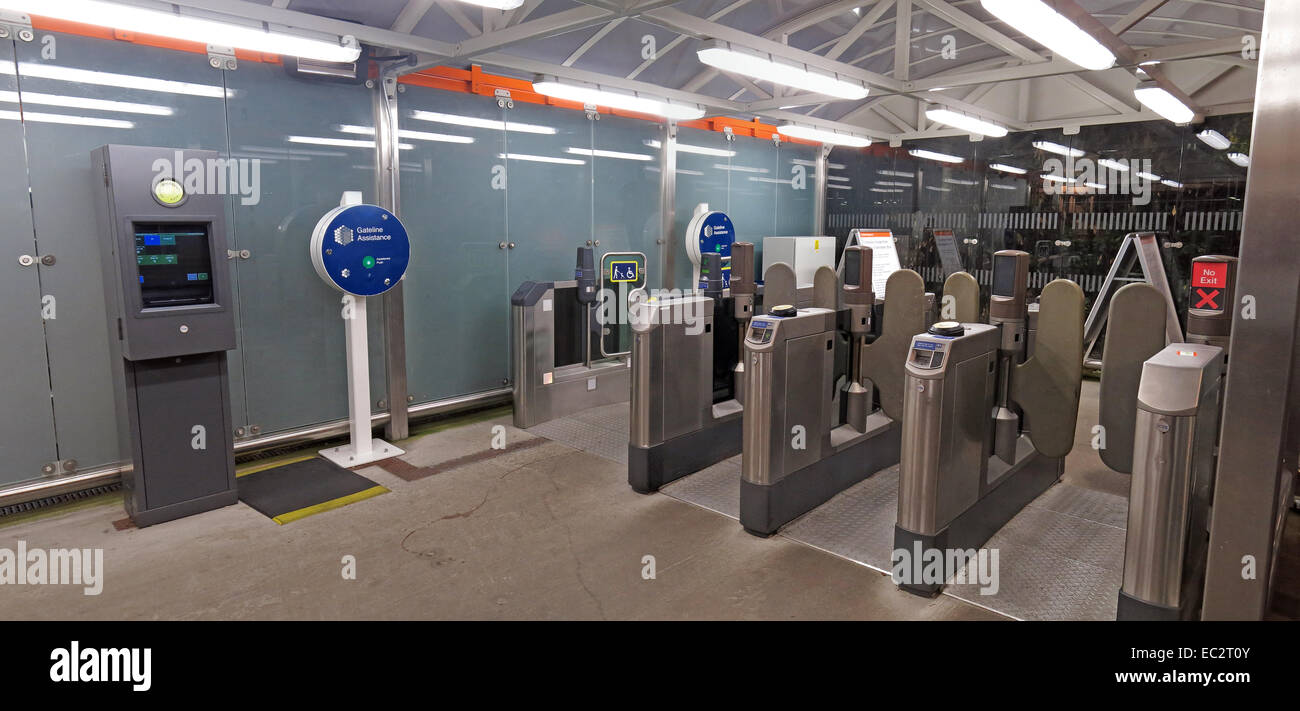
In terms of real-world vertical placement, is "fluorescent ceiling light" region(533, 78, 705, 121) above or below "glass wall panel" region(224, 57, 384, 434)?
above

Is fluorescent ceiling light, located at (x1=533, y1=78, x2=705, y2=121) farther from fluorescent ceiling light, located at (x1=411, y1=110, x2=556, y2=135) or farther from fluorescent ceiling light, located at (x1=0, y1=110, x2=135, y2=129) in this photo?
fluorescent ceiling light, located at (x1=0, y1=110, x2=135, y2=129)

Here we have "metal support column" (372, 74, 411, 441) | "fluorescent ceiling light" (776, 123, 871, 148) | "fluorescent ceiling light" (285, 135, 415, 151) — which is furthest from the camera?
"fluorescent ceiling light" (776, 123, 871, 148)

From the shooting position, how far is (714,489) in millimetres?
4402

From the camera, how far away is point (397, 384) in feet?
17.7

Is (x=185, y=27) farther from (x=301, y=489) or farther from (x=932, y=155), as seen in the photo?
(x=932, y=155)

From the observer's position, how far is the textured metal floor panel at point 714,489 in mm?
4160

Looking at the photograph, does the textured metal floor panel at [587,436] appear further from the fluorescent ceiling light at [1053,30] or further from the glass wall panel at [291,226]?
the fluorescent ceiling light at [1053,30]

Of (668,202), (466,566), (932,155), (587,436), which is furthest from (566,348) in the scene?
(932,155)

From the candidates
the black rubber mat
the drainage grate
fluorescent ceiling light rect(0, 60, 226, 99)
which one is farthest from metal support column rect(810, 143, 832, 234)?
the drainage grate

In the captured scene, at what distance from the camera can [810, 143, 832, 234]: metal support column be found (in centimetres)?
906

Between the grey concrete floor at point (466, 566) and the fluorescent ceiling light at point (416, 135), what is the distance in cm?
245

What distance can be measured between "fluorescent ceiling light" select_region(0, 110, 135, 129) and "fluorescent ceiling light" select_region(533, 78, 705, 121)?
239 centimetres

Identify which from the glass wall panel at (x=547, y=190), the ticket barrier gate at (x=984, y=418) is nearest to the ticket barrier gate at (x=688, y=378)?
the ticket barrier gate at (x=984, y=418)

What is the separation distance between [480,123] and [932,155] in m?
5.42
